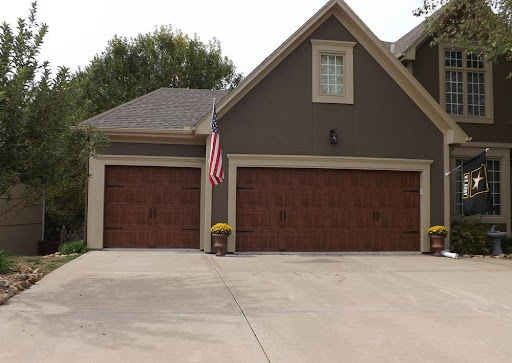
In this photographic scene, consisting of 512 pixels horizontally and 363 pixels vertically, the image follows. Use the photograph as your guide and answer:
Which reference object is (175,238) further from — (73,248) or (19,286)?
(19,286)

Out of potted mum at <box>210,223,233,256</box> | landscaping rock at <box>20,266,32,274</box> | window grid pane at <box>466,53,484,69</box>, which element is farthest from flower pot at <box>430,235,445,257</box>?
landscaping rock at <box>20,266,32,274</box>

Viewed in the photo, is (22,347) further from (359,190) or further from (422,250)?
(422,250)

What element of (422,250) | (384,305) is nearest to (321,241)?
(422,250)

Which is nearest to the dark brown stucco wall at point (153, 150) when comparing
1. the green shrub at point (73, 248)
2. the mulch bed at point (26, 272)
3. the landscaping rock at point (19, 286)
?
the green shrub at point (73, 248)

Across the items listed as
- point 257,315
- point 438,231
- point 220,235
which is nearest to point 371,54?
point 438,231

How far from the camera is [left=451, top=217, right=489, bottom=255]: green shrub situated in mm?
12625

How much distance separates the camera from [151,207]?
12.4 metres

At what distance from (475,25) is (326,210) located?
715 cm

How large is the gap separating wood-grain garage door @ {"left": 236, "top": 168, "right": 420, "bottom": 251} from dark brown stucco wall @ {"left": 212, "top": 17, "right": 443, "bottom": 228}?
57 cm

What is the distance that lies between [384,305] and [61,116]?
A: 5773 mm

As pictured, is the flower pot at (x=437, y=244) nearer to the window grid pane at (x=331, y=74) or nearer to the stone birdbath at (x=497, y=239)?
the stone birdbath at (x=497, y=239)

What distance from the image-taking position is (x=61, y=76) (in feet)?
24.0

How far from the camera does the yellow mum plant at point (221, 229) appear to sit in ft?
36.6

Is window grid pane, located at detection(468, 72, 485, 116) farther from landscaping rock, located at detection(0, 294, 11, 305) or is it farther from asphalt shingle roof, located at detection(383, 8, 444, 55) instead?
landscaping rock, located at detection(0, 294, 11, 305)
